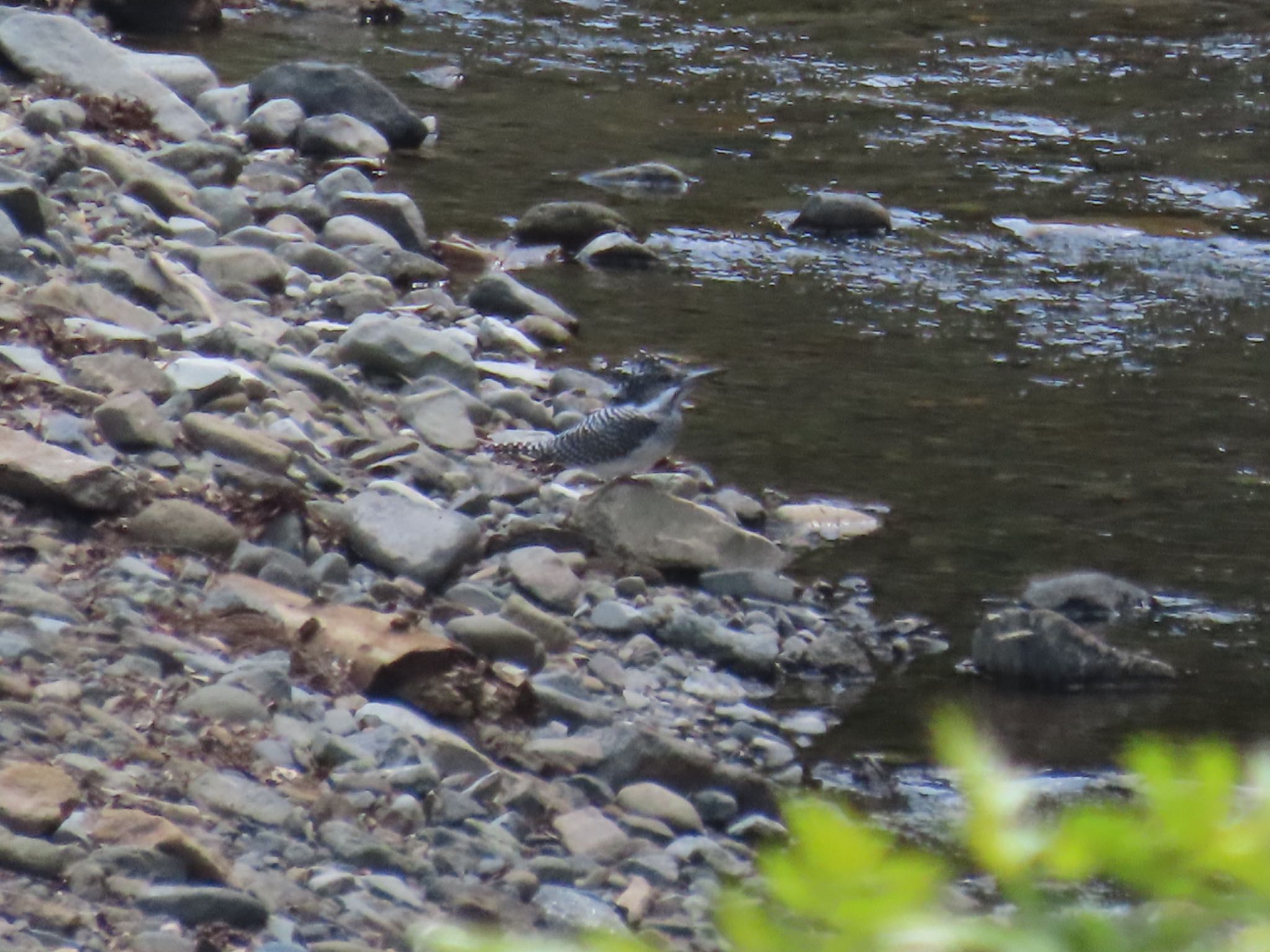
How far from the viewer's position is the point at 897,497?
26.2ft

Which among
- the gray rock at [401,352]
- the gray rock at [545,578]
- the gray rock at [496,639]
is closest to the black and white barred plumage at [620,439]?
the gray rock at [545,578]

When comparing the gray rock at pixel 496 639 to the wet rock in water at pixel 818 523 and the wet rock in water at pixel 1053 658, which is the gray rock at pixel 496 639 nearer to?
the wet rock in water at pixel 1053 658

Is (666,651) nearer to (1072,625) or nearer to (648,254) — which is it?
(1072,625)

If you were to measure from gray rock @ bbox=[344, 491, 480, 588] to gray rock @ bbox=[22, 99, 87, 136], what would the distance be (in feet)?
14.6

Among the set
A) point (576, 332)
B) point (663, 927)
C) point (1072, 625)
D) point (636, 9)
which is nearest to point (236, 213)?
point (576, 332)

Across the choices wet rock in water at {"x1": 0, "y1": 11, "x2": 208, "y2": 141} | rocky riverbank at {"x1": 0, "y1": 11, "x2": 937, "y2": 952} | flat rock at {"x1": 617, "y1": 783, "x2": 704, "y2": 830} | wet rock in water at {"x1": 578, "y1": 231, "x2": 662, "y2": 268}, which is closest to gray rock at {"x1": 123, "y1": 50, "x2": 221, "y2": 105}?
wet rock in water at {"x1": 0, "y1": 11, "x2": 208, "y2": 141}

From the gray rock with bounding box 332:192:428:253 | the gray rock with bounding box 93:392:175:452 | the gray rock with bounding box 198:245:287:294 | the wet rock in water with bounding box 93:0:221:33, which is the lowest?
the gray rock with bounding box 93:392:175:452

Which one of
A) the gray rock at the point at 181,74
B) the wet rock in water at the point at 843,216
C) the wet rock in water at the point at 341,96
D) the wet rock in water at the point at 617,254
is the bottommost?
the wet rock in water at the point at 617,254

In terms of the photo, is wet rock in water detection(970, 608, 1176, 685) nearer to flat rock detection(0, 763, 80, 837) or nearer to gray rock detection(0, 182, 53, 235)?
flat rock detection(0, 763, 80, 837)

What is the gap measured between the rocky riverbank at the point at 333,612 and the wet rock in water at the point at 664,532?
13 mm

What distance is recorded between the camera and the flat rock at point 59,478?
5.44m

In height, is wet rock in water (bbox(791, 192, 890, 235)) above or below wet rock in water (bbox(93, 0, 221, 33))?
below

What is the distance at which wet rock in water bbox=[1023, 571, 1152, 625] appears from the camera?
22.8ft

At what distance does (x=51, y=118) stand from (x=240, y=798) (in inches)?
259
